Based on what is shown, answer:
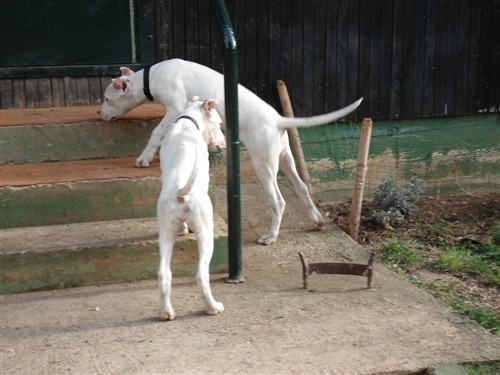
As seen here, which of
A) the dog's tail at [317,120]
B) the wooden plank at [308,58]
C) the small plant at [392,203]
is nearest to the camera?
the dog's tail at [317,120]

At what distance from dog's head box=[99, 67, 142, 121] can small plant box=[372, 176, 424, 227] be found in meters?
2.69

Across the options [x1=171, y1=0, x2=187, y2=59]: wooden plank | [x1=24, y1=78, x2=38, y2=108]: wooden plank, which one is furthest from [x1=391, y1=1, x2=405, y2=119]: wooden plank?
[x1=24, y1=78, x2=38, y2=108]: wooden plank

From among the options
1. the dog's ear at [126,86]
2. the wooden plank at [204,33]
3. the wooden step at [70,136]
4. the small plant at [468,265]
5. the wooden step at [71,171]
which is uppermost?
the wooden plank at [204,33]

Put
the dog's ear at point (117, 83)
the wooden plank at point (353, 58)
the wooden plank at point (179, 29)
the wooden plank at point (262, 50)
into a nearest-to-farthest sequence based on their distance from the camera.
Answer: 1. the dog's ear at point (117, 83)
2. the wooden plank at point (179, 29)
3. the wooden plank at point (262, 50)
4. the wooden plank at point (353, 58)

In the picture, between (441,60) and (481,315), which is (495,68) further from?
(481,315)

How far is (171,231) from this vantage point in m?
4.95

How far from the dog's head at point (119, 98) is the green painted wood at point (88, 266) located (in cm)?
156

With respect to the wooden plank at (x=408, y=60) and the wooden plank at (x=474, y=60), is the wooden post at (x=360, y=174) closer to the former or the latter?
the wooden plank at (x=408, y=60)

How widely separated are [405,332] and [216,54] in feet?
14.4

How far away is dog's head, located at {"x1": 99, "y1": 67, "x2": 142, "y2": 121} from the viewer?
22.0 ft

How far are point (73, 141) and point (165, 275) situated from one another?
2.50m

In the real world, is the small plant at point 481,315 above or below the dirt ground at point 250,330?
below

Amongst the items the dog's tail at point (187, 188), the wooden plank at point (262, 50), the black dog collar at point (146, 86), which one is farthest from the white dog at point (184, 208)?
the wooden plank at point (262, 50)

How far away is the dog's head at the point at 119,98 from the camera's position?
264 inches
